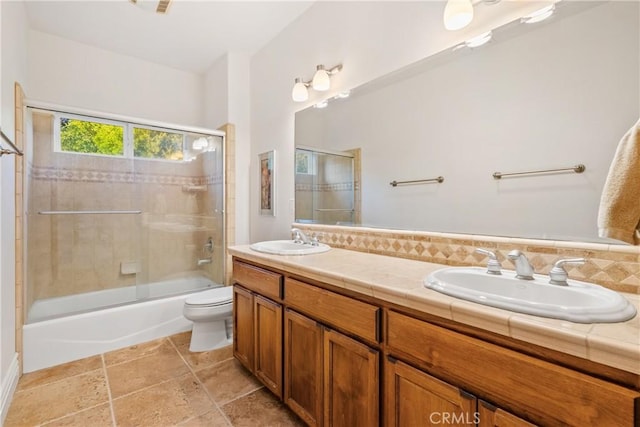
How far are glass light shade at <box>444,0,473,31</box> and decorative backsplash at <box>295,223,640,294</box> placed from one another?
97cm

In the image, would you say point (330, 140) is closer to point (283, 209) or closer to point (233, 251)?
point (283, 209)

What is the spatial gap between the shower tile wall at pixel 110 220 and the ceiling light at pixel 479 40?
8.06 feet

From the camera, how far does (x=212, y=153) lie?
3.12 m

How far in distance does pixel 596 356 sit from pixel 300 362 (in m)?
1.10

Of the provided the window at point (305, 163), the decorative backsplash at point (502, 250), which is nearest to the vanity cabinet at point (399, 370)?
the decorative backsplash at point (502, 250)

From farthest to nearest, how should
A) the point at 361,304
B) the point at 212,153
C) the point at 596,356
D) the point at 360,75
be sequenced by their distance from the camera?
the point at 212,153 → the point at 360,75 → the point at 361,304 → the point at 596,356

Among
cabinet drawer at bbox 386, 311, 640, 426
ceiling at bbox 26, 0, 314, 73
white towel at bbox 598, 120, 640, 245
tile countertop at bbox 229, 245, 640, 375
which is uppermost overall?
ceiling at bbox 26, 0, 314, 73

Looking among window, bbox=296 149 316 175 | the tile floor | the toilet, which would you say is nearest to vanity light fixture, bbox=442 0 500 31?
window, bbox=296 149 316 175

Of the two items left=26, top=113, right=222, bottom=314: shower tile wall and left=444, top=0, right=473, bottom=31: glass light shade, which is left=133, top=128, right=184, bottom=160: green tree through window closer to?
left=26, top=113, right=222, bottom=314: shower tile wall

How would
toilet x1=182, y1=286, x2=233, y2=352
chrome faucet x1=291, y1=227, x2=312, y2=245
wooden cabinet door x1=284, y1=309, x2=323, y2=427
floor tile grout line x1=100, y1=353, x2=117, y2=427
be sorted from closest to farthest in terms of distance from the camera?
wooden cabinet door x1=284, y1=309, x2=323, y2=427, floor tile grout line x1=100, y1=353, x2=117, y2=427, chrome faucet x1=291, y1=227, x2=312, y2=245, toilet x1=182, y1=286, x2=233, y2=352

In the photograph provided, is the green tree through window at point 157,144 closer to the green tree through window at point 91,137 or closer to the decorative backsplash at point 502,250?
the green tree through window at point 91,137

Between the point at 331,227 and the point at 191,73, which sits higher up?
the point at 191,73

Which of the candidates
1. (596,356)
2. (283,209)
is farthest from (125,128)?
(596,356)

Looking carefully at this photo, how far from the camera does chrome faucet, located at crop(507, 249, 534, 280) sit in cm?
100
